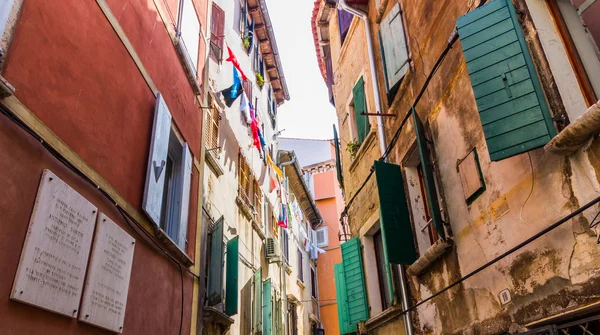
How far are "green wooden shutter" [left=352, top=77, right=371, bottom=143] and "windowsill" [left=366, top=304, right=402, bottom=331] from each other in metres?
3.80

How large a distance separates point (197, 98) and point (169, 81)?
5.27 feet

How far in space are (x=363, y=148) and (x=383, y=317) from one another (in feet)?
11.7

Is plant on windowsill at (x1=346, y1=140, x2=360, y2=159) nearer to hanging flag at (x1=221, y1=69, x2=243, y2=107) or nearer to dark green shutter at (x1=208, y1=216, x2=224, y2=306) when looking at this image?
hanging flag at (x1=221, y1=69, x2=243, y2=107)

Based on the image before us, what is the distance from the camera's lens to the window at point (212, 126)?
32.1 feet

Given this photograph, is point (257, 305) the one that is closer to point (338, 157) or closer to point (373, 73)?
point (338, 157)

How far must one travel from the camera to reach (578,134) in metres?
3.33

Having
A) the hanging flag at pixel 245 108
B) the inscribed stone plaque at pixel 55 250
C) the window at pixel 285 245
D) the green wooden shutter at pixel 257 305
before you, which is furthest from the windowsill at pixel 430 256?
the window at pixel 285 245

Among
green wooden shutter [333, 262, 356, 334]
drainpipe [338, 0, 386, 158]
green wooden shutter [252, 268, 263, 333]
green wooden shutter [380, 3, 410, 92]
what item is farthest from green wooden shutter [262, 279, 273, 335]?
green wooden shutter [380, 3, 410, 92]

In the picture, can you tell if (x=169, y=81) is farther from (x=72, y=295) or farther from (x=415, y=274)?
(x=415, y=274)

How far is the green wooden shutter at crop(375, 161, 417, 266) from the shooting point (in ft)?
22.2

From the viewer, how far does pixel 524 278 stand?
415 centimetres

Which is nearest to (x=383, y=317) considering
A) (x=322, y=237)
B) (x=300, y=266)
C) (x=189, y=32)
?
(x=189, y=32)

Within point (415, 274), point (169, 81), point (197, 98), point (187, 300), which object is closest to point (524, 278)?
point (415, 274)

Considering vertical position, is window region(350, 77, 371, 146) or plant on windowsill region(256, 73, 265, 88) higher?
plant on windowsill region(256, 73, 265, 88)
